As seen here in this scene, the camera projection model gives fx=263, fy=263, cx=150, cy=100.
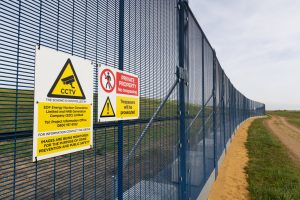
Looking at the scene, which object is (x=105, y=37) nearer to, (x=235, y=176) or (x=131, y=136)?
(x=131, y=136)

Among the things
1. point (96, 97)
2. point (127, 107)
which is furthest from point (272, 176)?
point (96, 97)

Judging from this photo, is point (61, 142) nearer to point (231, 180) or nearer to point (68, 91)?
point (68, 91)

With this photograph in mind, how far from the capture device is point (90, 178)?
1645mm

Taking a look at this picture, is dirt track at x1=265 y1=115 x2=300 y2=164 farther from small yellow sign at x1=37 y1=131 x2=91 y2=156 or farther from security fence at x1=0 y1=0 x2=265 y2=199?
small yellow sign at x1=37 y1=131 x2=91 y2=156

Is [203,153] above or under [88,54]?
under

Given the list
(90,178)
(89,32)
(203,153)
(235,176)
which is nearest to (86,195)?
(90,178)

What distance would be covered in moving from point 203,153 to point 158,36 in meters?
3.23

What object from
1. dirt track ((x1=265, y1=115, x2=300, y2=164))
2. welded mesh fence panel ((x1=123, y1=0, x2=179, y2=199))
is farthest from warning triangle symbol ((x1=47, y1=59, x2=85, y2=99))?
dirt track ((x1=265, y1=115, x2=300, y2=164))

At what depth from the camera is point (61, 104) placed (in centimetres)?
140

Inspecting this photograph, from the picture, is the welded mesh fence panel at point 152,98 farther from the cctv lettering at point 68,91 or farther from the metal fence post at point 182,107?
the cctv lettering at point 68,91

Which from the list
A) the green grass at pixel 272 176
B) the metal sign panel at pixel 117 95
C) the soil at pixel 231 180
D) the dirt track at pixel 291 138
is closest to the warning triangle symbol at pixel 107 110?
the metal sign panel at pixel 117 95

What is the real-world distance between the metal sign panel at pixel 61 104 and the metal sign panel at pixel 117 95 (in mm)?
153

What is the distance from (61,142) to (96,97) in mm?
464

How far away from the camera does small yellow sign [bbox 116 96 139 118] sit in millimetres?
2001
